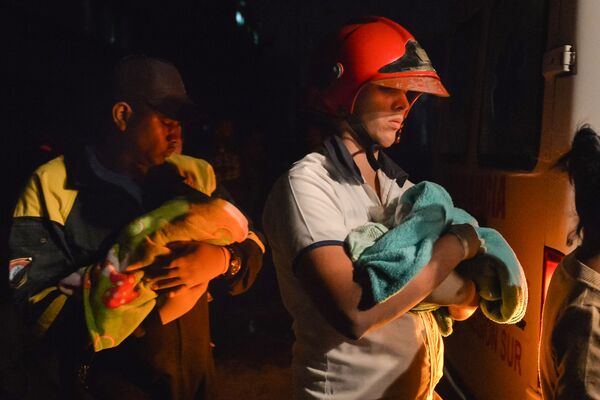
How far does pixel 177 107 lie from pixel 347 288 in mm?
909

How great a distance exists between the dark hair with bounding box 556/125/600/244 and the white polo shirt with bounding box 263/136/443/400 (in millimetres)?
539

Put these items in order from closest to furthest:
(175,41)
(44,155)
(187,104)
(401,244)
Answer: (401,244) < (187,104) < (44,155) < (175,41)

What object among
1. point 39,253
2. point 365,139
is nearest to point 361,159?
point 365,139

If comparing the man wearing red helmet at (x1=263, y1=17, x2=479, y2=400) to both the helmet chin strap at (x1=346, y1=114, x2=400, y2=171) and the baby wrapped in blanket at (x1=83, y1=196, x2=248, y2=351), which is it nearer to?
the helmet chin strap at (x1=346, y1=114, x2=400, y2=171)

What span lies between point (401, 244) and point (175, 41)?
10.5 meters

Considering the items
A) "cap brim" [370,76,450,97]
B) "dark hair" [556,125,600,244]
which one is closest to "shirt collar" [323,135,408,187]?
"cap brim" [370,76,450,97]

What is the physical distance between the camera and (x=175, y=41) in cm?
1084

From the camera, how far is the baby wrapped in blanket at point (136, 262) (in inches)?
66.0

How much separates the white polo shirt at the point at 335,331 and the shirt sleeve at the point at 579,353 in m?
0.43

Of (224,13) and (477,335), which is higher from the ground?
(224,13)

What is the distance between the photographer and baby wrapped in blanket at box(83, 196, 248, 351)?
5.50ft

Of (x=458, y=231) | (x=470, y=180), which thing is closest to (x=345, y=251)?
(x=458, y=231)

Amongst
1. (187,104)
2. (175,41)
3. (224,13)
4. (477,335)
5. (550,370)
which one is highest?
(224,13)

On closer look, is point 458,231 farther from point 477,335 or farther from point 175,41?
point 175,41
